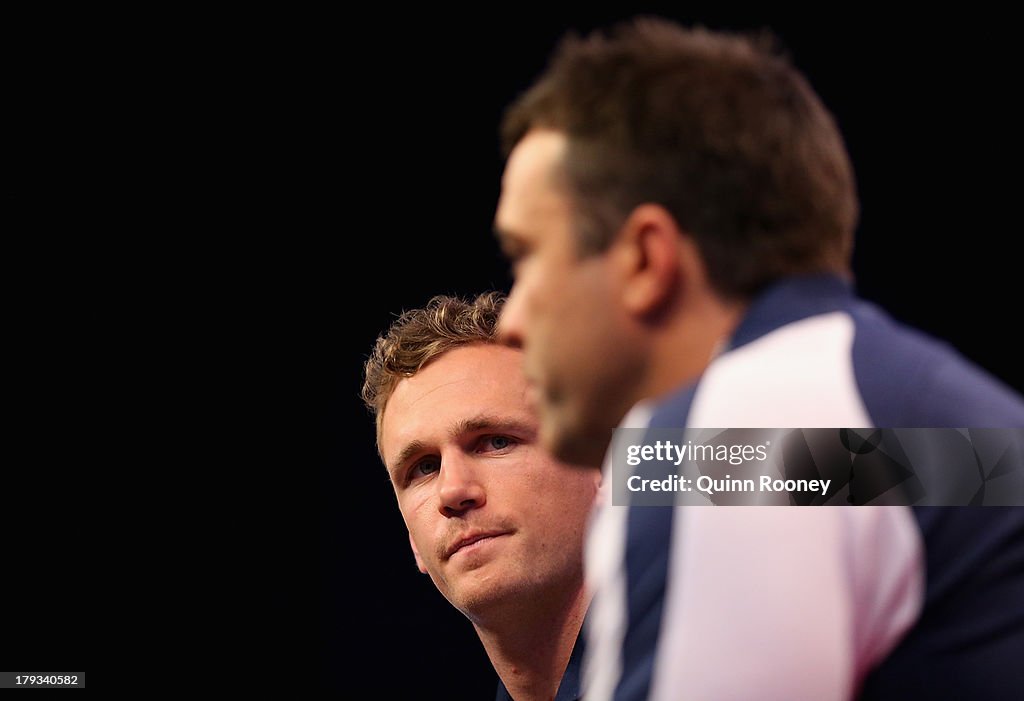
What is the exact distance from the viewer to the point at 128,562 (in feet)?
9.05

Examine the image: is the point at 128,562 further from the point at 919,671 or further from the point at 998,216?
the point at 919,671

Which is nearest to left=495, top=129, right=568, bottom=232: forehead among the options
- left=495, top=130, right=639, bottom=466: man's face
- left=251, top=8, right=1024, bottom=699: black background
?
left=495, top=130, right=639, bottom=466: man's face

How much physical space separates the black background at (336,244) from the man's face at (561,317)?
1434 millimetres

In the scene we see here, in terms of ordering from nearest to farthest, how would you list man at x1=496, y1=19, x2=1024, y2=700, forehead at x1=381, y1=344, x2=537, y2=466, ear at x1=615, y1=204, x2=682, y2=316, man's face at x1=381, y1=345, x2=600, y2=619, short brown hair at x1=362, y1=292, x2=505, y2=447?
man at x1=496, y1=19, x2=1024, y2=700, ear at x1=615, y1=204, x2=682, y2=316, man's face at x1=381, y1=345, x2=600, y2=619, forehead at x1=381, y1=344, x2=537, y2=466, short brown hair at x1=362, y1=292, x2=505, y2=447

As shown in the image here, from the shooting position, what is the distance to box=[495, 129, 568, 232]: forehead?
37.1 inches

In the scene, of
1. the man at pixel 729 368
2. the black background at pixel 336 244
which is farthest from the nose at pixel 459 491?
the black background at pixel 336 244

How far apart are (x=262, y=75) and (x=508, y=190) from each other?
5.90 feet

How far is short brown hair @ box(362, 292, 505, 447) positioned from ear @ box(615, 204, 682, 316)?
1.07 meters

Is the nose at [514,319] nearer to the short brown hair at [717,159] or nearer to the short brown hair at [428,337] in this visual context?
the short brown hair at [717,159]

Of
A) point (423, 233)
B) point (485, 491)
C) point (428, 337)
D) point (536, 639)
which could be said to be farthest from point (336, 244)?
point (536, 639)

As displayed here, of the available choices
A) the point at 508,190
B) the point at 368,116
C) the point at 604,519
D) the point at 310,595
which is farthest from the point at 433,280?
the point at 604,519

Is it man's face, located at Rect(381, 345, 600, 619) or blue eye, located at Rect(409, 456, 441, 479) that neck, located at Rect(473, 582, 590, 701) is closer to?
man's face, located at Rect(381, 345, 600, 619)

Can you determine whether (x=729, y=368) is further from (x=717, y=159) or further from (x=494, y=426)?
(x=494, y=426)

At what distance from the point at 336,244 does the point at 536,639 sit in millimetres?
1383
